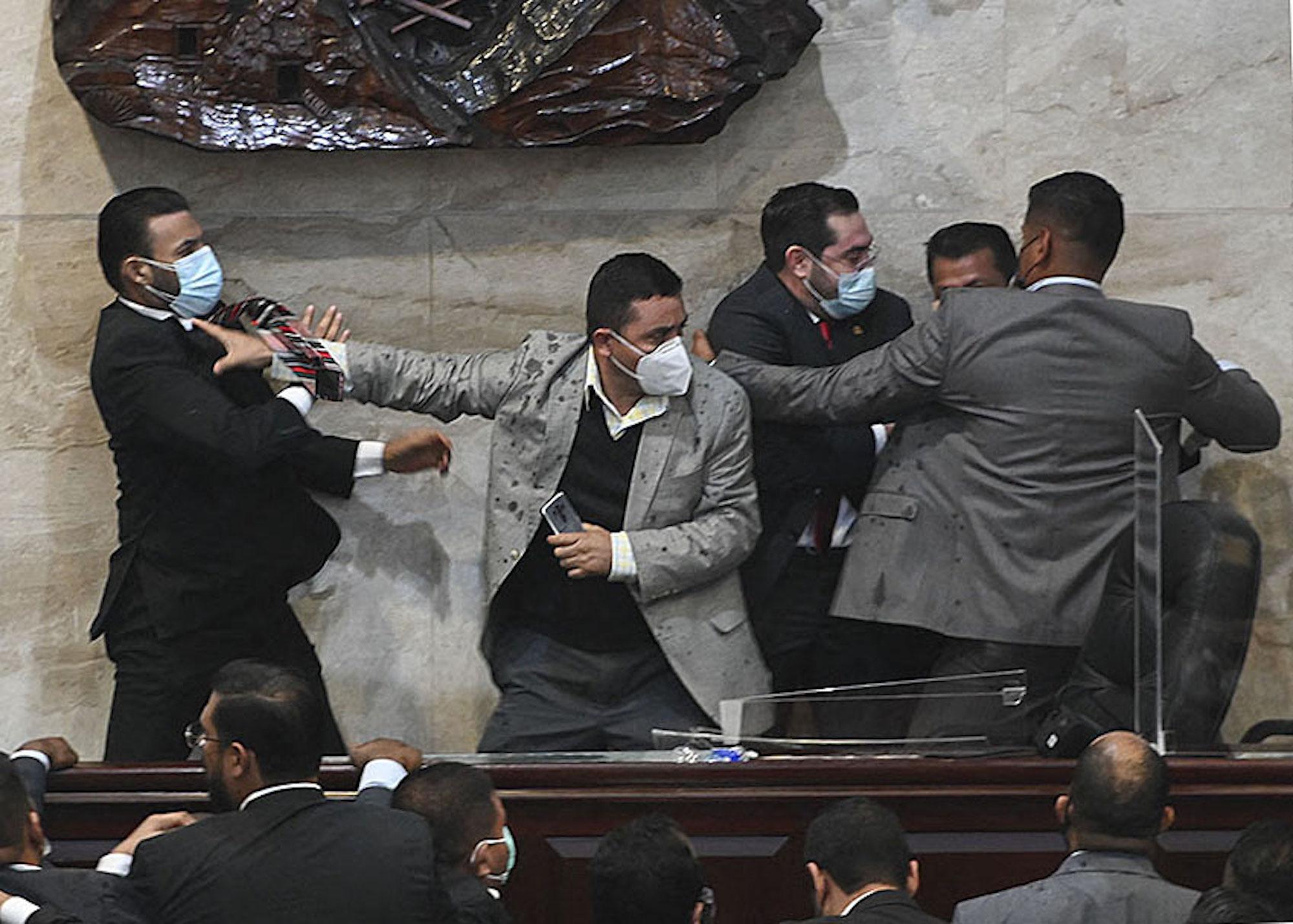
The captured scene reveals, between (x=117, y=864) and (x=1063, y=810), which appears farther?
(x=1063, y=810)

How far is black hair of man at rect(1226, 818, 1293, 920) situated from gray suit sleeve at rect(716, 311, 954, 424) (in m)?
1.67

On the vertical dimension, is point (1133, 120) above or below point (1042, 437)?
above

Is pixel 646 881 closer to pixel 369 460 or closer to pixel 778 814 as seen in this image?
pixel 778 814

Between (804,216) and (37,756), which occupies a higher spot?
(804,216)

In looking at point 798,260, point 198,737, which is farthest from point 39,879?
point 798,260

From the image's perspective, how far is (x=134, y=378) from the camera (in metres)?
5.89

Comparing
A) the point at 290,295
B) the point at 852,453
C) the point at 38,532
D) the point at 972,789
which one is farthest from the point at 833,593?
the point at 38,532

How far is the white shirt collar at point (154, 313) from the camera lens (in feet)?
19.7

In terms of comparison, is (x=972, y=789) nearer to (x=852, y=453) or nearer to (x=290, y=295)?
(x=852, y=453)

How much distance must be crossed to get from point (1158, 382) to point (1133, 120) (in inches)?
48.6

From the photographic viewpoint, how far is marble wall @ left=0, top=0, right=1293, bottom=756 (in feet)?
21.9

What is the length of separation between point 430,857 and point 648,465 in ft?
6.30

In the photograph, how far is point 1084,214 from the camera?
5.82 m

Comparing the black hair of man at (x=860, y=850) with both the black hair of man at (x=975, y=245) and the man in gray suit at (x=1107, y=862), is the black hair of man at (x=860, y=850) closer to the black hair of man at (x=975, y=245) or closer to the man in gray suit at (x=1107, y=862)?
the man in gray suit at (x=1107, y=862)
